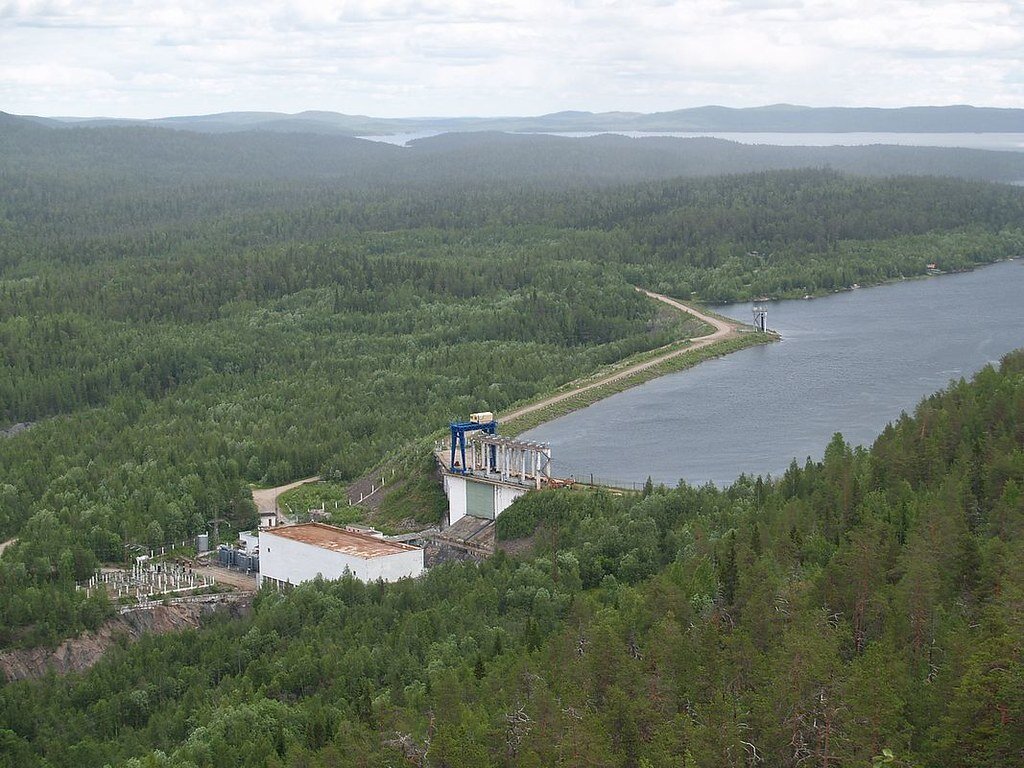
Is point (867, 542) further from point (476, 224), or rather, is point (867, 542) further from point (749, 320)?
point (476, 224)

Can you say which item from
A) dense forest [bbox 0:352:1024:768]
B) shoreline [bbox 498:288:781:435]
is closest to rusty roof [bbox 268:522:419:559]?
dense forest [bbox 0:352:1024:768]

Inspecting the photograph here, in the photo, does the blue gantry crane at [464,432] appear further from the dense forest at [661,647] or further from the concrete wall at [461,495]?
the dense forest at [661,647]

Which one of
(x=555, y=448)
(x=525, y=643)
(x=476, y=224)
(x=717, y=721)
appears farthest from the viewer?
(x=476, y=224)

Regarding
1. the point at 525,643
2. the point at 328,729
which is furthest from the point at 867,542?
the point at 328,729

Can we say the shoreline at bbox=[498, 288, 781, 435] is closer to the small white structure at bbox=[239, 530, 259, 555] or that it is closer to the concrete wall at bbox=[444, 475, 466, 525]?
the concrete wall at bbox=[444, 475, 466, 525]

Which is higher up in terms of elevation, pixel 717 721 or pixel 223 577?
pixel 717 721

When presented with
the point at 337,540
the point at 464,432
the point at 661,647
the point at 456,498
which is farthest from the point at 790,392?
the point at 661,647

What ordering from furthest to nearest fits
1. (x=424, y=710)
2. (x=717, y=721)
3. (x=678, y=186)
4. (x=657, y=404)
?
(x=678, y=186) < (x=657, y=404) < (x=424, y=710) < (x=717, y=721)

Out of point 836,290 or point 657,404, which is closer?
point 657,404

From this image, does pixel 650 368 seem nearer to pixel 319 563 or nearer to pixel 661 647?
pixel 319 563
